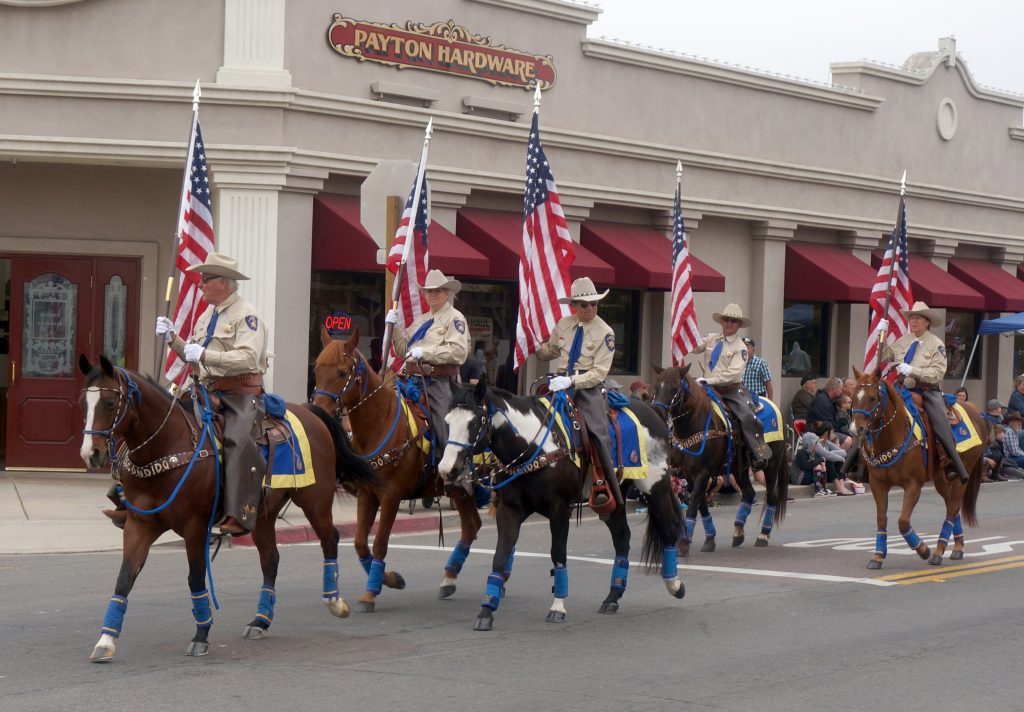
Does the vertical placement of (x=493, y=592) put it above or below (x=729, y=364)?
below

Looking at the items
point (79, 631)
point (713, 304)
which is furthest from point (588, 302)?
point (713, 304)

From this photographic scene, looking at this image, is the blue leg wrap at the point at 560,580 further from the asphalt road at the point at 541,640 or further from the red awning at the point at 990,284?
the red awning at the point at 990,284

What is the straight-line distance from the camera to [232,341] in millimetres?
10094

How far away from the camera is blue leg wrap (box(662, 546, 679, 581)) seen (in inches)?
462

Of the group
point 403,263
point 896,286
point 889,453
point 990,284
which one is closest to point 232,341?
point 403,263

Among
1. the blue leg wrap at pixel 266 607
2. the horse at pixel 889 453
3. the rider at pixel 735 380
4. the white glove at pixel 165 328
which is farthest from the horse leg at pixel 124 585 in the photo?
the rider at pixel 735 380

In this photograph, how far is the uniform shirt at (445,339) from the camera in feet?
40.2

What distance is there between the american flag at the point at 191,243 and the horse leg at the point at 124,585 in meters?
2.89

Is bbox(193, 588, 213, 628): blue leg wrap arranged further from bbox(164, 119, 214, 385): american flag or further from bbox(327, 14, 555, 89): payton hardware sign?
bbox(327, 14, 555, 89): payton hardware sign

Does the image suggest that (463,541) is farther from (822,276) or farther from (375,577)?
(822,276)

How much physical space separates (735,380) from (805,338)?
1272cm

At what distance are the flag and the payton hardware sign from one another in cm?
327

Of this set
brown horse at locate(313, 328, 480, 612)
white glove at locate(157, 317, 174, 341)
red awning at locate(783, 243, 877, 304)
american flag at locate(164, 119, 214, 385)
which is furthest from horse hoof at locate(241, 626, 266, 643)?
red awning at locate(783, 243, 877, 304)

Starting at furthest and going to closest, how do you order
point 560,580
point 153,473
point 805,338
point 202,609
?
point 805,338
point 560,580
point 202,609
point 153,473
